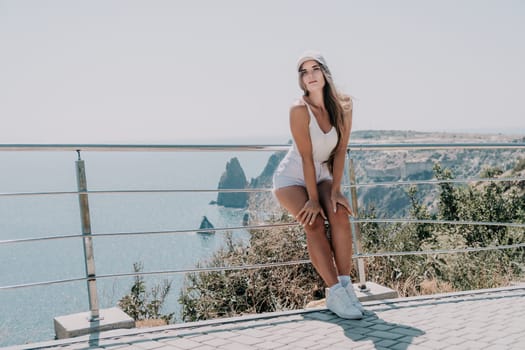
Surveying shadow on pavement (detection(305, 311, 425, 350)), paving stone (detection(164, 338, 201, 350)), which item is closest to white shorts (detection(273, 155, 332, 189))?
shadow on pavement (detection(305, 311, 425, 350))

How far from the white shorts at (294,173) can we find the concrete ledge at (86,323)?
1353 millimetres

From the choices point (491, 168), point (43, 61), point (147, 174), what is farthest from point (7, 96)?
point (491, 168)

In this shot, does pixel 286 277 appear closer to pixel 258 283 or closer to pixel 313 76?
pixel 258 283

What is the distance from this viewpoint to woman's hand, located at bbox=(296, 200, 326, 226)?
12.0 ft

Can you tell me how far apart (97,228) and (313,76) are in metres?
44.3

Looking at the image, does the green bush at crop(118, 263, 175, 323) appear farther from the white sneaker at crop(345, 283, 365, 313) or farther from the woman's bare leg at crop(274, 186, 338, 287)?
the white sneaker at crop(345, 283, 365, 313)

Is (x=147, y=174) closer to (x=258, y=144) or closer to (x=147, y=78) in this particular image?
(x=147, y=78)

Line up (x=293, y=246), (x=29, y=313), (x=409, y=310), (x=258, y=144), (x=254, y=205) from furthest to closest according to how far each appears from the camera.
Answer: (x=29, y=313), (x=254, y=205), (x=293, y=246), (x=258, y=144), (x=409, y=310)

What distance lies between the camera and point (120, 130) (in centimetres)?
10638

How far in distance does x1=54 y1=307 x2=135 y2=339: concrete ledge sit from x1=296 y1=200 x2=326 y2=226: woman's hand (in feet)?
4.11

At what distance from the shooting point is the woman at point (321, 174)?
12.0 ft

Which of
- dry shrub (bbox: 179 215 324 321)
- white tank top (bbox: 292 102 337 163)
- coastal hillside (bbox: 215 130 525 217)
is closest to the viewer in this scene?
white tank top (bbox: 292 102 337 163)

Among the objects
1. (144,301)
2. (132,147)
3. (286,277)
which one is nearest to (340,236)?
(132,147)

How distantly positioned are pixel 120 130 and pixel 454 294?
350 ft
